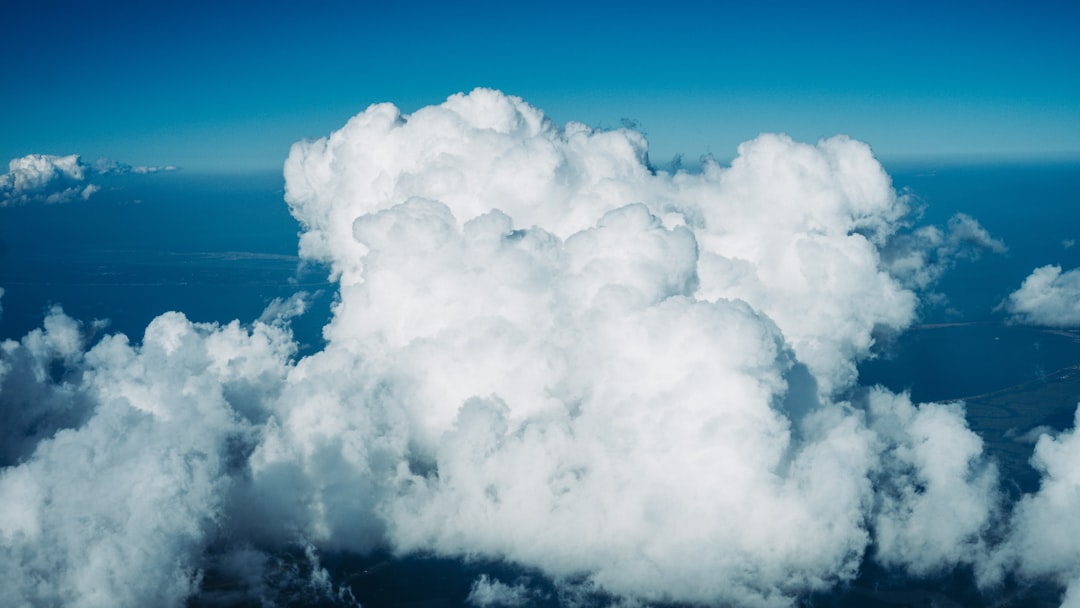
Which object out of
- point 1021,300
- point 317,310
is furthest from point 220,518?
point 1021,300

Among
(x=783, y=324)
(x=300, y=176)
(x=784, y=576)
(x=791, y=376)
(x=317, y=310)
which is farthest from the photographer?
(x=317, y=310)

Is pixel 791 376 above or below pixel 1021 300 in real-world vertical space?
below

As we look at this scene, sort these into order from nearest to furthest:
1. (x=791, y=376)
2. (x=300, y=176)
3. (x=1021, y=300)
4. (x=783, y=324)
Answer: (x=791, y=376) → (x=783, y=324) → (x=300, y=176) → (x=1021, y=300)

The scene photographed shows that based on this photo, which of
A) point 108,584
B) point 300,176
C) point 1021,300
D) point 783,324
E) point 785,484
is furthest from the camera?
point 1021,300

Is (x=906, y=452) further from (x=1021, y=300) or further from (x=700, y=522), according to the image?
(x=1021, y=300)

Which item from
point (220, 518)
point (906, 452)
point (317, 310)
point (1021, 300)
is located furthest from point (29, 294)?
point (1021, 300)

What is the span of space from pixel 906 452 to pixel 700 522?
41576 millimetres

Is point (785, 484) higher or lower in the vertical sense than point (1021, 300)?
lower

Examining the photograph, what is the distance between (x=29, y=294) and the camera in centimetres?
18500

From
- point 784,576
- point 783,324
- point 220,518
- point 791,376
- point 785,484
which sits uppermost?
point 783,324

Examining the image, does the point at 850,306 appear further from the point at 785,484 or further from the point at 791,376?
the point at 785,484

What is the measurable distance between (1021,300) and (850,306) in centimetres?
12165

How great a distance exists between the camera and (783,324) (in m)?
92.1

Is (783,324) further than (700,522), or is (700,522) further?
(783,324)
